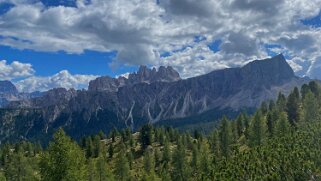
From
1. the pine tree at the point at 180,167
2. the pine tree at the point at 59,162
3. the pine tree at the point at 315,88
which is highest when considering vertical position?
the pine tree at the point at 315,88

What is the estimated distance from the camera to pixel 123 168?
496 feet

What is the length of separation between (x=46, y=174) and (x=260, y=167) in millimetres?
68261

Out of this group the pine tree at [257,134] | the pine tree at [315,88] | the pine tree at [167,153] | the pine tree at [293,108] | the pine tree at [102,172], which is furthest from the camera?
the pine tree at [315,88]

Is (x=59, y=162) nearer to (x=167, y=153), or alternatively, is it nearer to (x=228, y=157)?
(x=228, y=157)

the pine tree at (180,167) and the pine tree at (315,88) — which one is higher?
the pine tree at (315,88)

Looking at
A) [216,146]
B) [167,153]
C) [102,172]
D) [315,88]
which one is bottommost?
[102,172]

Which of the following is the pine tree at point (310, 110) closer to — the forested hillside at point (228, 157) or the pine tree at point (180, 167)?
the forested hillside at point (228, 157)

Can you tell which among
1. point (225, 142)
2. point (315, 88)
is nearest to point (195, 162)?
point (225, 142)

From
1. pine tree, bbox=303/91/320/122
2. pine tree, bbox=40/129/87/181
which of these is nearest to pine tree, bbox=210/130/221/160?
pine tree, bbox=303/91/320/122

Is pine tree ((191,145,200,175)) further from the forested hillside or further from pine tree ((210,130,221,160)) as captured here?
pine tree ((210,130,221,160))

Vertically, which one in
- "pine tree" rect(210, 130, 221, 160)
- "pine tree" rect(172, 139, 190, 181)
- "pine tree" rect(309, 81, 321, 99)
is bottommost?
"pine tree" rect(172, 139, 190, 181)

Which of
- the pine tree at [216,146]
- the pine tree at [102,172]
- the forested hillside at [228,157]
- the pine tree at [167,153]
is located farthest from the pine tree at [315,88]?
the pine tree at [102,172]

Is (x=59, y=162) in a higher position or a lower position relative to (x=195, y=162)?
higher

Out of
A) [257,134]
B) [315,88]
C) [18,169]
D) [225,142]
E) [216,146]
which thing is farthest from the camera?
[315,88]
